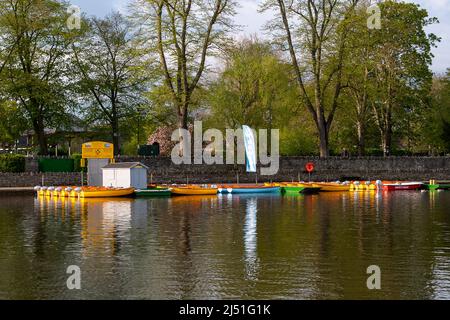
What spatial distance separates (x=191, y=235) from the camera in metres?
27.2

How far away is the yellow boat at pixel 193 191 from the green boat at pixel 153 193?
20.1 inches

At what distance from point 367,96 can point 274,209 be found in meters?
37.8

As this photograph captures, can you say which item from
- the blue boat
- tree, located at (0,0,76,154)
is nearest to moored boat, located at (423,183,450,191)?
the blue boat

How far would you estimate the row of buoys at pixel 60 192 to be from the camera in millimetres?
49116

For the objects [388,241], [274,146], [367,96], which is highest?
[367,96]

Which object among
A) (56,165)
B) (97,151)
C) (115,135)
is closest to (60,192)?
(97,151)

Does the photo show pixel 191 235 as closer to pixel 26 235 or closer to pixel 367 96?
pixel 26 235

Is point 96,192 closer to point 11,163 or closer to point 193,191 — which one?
point 193,191

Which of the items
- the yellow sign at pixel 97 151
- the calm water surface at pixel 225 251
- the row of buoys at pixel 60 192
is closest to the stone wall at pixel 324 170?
the yellow sign at pixel 97 151

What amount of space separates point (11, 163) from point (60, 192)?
34.5ft

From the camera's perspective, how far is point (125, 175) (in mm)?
52438

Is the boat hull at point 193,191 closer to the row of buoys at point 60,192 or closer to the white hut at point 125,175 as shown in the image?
the white hut at point 125,175

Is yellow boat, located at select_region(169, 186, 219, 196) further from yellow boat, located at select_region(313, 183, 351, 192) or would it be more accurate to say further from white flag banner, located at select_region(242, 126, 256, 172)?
yellow boat, located at select_region(313, 183, 351, 192)

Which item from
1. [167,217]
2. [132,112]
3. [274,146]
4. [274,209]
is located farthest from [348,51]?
[167,217]
